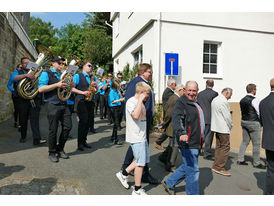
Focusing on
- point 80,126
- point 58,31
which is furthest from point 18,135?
point 58,31

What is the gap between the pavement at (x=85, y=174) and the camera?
367 cm

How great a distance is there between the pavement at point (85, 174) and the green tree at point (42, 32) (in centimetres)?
5605

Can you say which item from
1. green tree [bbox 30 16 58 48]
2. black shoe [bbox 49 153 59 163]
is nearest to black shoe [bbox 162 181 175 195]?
black shoe [bbox 49 153 59 163]

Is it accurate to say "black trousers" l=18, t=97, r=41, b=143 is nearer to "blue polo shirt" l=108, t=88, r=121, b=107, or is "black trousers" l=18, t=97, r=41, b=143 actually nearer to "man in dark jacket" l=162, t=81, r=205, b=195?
"blue polo shirt" l=108, t=88, r=121, b=107

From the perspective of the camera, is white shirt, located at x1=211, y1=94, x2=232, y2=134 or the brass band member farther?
the brass band member

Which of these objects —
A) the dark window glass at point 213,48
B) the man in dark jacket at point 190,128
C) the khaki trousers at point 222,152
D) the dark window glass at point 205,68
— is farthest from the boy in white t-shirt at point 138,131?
the dark window glass at point 213,48

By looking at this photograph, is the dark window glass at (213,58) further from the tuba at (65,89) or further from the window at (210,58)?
the tuba at (65,89)

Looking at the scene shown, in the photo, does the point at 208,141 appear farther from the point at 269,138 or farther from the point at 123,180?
the point at 123,180

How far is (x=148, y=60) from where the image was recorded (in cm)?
1002

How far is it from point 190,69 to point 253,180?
5594mm

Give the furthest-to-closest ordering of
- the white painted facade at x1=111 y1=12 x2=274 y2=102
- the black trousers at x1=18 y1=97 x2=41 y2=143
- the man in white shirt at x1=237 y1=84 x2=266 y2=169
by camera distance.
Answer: the white painted facade at x1=111 y1=12 x2=274 y2=102 < the black trousers at x1=18 y1=97 x2=41 y2=143 < the man in white shirt at x1=237 y1=84 x2=266 y2=169

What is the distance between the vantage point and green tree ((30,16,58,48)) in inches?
2233

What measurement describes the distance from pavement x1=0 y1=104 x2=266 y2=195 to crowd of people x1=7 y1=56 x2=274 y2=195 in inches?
9.2

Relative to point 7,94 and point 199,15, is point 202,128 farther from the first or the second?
point 7,94
